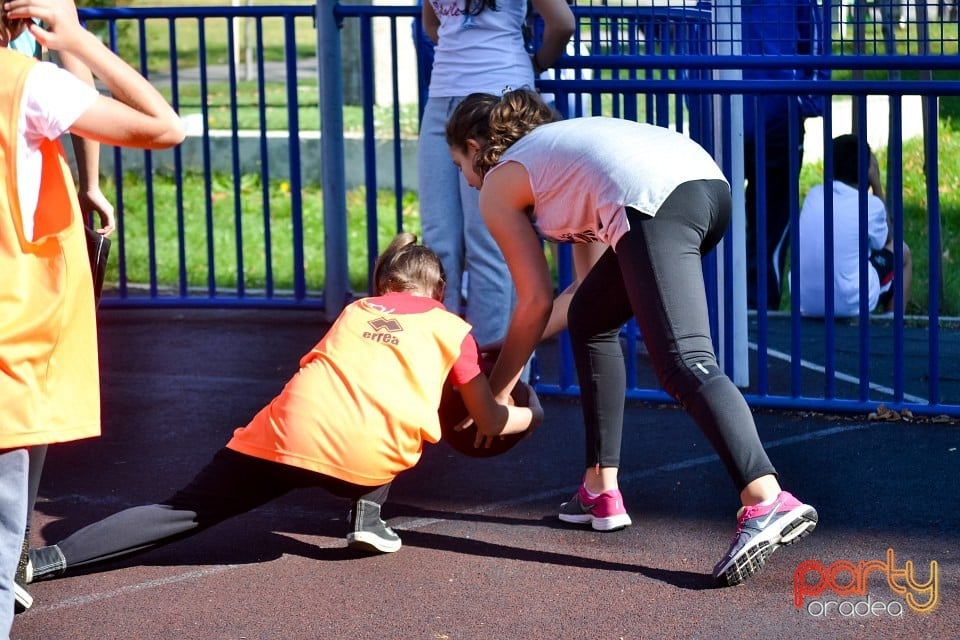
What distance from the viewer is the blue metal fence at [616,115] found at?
5.15m

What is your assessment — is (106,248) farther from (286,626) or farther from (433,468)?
(433,468)

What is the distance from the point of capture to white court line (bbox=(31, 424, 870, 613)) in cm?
362

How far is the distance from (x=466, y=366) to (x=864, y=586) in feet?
3.97

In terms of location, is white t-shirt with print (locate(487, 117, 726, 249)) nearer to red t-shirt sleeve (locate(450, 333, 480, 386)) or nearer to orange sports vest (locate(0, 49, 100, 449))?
red t-shirt sleeve (locate(450, 333, 480, 386))

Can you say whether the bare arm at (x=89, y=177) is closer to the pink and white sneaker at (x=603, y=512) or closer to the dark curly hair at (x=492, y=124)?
the dark curly hair at (x=492, y=124)

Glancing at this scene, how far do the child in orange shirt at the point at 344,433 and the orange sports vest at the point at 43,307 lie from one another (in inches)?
30.6

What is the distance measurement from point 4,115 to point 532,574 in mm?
1831

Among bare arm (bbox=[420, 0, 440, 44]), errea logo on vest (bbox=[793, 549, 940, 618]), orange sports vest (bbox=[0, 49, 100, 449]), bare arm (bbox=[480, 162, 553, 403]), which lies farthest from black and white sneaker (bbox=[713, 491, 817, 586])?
bare arm (bbox=[420, 0, 440, 44])

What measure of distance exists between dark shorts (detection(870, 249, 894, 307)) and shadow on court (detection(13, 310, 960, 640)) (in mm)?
2003

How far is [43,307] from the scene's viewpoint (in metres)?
2.88

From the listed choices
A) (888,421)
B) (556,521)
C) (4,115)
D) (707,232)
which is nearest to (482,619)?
(556,521)

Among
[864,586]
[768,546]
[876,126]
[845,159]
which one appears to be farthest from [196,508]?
[876,126]

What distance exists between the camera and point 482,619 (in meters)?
3.45

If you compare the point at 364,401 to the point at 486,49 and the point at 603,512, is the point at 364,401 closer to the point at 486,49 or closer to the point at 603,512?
the point at 603,512
